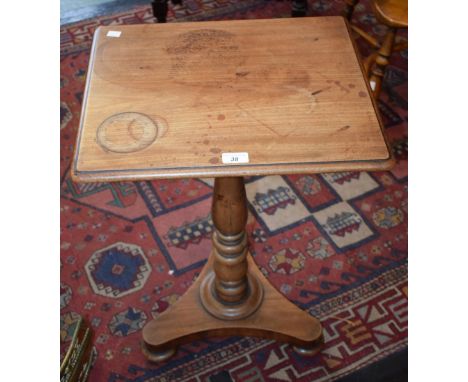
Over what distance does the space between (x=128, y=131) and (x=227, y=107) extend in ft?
0.74

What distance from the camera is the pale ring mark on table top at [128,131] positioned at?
3.50 feet

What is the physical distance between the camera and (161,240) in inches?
84.0

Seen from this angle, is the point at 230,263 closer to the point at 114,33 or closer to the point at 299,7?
the point at 114,33

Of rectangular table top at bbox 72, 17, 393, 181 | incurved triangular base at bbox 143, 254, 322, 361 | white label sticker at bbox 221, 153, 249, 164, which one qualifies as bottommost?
incurved triangular base at bbox 143, 254, 322, 361

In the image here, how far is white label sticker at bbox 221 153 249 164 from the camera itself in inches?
40.8

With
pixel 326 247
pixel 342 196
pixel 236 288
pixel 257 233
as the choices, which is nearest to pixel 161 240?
pixel 257 233

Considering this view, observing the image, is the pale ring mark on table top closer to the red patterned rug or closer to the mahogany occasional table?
the mahogany occasional table

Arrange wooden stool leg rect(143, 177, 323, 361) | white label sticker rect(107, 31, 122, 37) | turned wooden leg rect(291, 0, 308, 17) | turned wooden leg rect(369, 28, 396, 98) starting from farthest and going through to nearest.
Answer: turned wooden leg rect(291, 0, 308, 17) < turned wooden leg rect(369, 28, 396, 98) < wooden stool leg rect(143, 177, 323, 361) < white label sticker rect(107, 31, 122, 37)

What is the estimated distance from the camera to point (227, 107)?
1.14 m

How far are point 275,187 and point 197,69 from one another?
1180 mm

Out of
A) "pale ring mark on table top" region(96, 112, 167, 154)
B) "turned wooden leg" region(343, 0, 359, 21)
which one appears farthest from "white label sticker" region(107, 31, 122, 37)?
"turned wooden leg" region(343, 0, 359, 21)

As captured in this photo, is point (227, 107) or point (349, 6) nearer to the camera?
point (227, 107)

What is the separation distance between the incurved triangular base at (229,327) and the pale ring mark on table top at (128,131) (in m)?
0.87

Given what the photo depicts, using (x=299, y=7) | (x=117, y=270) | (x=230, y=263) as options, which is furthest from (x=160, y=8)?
(x=230, y=263)
